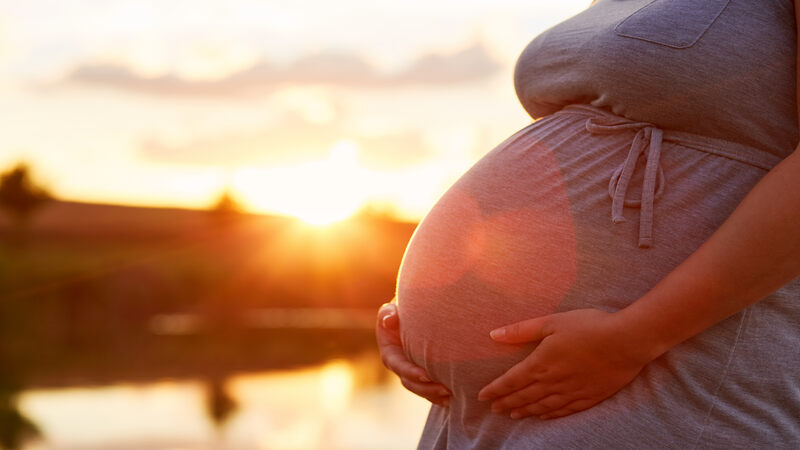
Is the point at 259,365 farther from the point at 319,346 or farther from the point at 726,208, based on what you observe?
the point at 726,208

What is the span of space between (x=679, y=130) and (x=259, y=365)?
21.0ft

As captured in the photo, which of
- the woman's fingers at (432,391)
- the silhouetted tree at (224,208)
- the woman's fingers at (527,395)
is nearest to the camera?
the woman's fingers at (527,395)

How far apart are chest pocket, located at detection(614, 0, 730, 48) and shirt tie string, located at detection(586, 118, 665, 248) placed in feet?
0.40

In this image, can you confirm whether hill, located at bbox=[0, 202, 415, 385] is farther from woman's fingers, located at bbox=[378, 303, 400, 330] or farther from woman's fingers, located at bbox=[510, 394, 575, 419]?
woman's fingers, located at bbox=[510, 394, 575, 419]

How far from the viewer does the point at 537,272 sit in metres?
1.16

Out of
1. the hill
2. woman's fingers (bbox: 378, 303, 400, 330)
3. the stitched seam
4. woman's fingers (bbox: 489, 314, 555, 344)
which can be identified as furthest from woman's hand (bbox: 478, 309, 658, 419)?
the hill

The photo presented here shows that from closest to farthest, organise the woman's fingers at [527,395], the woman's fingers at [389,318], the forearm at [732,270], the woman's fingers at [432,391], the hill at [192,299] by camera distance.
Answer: the forearm at [732,270] → the woman's fingers at [527,395] → the woman's fingers at [432,391] → the woman's fingers at [389,318] → the hill at [192,299]

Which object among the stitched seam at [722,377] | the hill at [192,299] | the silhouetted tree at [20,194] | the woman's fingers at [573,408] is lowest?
the stitched seam at [722,377]

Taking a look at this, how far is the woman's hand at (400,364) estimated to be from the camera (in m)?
1.27

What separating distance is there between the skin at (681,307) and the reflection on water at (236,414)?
11.2 feet

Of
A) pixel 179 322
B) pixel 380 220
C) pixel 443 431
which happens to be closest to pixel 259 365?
pixel 179 322

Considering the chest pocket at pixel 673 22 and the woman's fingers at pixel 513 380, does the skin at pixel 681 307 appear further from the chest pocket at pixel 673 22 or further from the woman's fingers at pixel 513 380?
the chest pocket at pixel 673 22

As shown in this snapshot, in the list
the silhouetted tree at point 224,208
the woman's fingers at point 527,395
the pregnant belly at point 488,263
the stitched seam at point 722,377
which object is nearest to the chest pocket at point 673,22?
the pregnant belly at point 488,263

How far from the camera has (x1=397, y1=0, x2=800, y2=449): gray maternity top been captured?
106 centimetres
